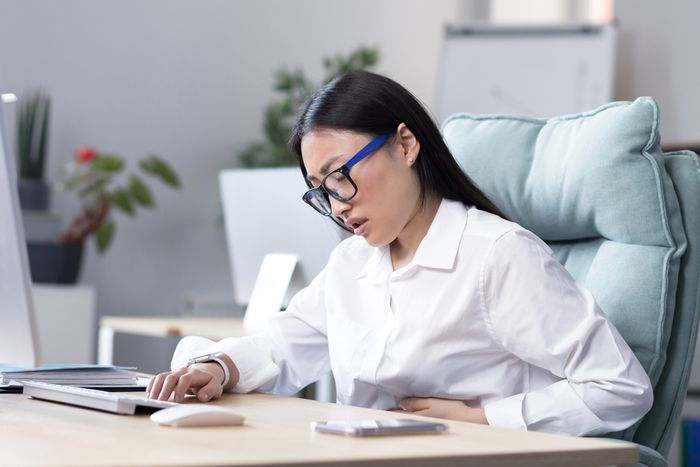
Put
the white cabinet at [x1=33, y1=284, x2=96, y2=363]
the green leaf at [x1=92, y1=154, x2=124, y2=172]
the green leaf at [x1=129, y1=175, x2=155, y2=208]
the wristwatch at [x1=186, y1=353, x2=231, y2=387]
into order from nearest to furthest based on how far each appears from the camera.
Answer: the wristwatch at [x1=186, y1=353, x2=231, y2=387]
the white cabinet at [x1=33, y1=284, x2=96, y2=363]
the green leaf at [x1=92, y1=154, x2=124, y2=172]
the green leaf at [x1=129, y1=175, x2=155, y2=208]

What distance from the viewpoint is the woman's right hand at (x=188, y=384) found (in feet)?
4.26

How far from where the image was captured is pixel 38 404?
1.24 meters

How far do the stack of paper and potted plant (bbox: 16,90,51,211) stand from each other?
252cm

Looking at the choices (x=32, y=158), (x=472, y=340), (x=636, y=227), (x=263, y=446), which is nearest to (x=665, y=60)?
(x=32, y=158)

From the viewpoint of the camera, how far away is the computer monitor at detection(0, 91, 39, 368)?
1.05m

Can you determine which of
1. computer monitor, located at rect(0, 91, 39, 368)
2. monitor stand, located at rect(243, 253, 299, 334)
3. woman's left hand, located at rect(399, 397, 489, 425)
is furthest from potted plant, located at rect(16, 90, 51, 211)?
computer monitor, located at rect(0, 91, 39, 368)

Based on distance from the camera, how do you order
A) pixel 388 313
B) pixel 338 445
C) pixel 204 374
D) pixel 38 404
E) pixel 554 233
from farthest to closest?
pixel 554 233
pixel 388 313
pixel 204 374
pixel 38 404
pixel 338 445

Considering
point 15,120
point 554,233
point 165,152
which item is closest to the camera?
point 554,233

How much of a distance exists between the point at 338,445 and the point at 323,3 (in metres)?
4.04

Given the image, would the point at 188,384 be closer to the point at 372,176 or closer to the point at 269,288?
the point at 372,176

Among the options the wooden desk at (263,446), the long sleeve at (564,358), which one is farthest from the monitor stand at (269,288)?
the wooden desk at (263,446)

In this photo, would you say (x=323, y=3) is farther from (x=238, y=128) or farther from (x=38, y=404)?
(x=38, y=404)

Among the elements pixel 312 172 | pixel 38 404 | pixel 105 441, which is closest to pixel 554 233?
pixel 312 172

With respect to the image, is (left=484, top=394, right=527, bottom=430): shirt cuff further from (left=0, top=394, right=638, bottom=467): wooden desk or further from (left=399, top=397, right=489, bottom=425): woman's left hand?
(left=0, top=394, right=638, bottom=467): wooden desk
